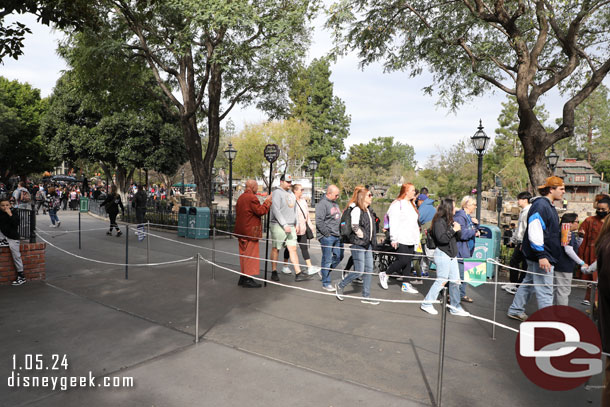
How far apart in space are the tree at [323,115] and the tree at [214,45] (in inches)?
1638

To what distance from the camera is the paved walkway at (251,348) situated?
11.5ft

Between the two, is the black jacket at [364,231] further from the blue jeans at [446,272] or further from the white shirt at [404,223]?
the blue jeans at [446,272]

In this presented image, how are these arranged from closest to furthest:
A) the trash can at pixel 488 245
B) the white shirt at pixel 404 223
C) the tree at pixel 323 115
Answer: the white shirt at pixel 404 223 < the trash can at pixel 488 245 < the tree at pixel 323 115

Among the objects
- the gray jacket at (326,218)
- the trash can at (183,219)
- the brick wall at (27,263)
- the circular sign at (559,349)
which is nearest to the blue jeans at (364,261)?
the gray jacket at (326,218)

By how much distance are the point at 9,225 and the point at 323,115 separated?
188ft

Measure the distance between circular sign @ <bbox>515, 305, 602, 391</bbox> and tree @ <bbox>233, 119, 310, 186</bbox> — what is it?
132 feet

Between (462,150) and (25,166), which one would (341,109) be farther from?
(25,166)

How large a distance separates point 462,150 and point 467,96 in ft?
132

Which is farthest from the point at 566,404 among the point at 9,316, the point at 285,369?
the point at 9,316

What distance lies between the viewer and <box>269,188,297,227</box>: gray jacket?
7559 mm

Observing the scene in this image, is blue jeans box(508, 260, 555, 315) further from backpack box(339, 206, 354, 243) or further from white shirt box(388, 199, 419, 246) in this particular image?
backpack box(339, 206, 354, 243)

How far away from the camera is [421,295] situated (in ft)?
23.9

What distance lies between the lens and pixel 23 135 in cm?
4325

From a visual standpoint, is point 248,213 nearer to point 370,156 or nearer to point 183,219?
point 183,219
